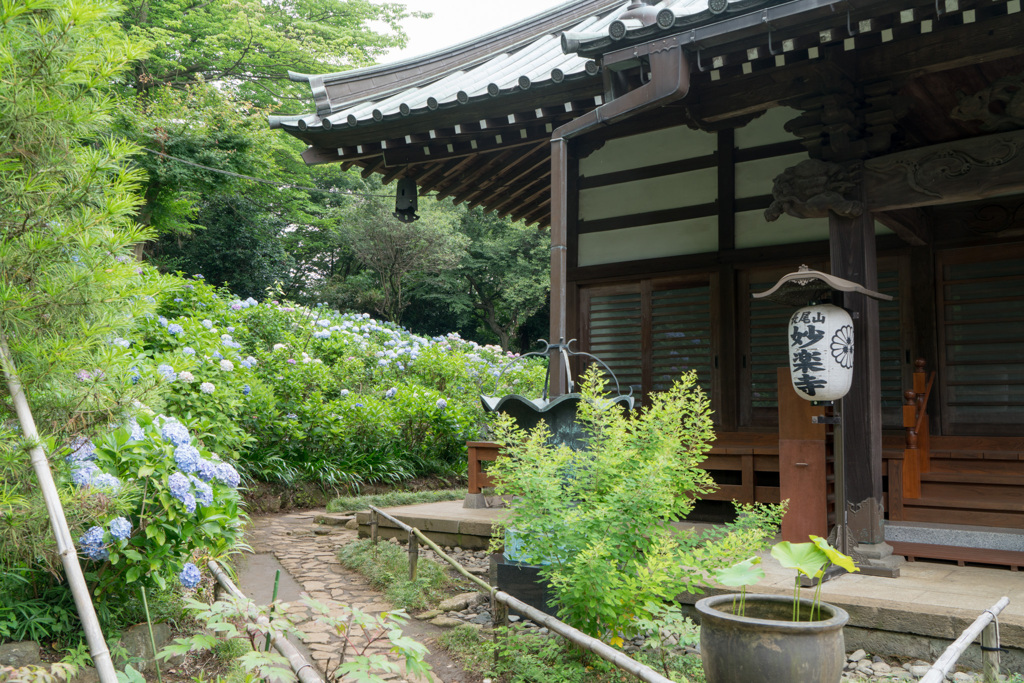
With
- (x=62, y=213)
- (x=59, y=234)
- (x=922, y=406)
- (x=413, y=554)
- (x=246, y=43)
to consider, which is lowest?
(x=413, y=554)

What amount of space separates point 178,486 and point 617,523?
209 centimetres

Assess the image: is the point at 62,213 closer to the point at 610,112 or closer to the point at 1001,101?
the point at 610,112

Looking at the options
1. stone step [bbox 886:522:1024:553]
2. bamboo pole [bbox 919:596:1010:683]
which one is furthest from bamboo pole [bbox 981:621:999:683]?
stone step [bbox 886:522:1024:553]

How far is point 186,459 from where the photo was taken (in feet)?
11.7

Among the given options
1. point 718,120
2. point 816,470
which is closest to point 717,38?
point 718,120

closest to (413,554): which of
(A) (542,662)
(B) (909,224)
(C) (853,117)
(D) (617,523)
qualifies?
(A) (542,662)

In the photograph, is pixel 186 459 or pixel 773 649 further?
pixel 186 459

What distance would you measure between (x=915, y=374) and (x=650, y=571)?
374 centimetres

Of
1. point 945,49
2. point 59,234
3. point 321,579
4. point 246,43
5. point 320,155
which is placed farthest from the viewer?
point 246,43

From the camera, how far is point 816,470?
15.9 ft

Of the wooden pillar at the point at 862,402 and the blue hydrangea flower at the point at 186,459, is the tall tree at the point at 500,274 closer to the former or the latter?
the wooden pillar at the point at 862,402

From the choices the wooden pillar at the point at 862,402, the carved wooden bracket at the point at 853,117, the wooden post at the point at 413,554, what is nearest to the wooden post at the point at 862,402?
the wooden pillar at the point at 862,402

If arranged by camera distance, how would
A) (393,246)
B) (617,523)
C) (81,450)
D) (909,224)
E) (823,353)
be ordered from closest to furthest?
(81,450)
(617,523)
(823,353)
(909,224)
(393,246)

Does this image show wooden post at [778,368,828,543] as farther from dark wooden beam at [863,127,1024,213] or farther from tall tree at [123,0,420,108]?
tall tree at [123,0,420,108]
